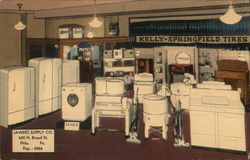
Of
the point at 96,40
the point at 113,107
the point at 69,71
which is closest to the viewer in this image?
the point at 113,107

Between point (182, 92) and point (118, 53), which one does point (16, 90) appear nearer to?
point (182, 92)

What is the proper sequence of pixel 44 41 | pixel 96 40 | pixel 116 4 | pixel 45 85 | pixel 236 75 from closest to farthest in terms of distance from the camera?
pixel 45 85
pixel 236 75
pixel 116 4
pixel 96 40
pixel 44 41

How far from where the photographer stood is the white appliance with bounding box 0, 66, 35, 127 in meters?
2.58

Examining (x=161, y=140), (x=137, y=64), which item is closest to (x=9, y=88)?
(x=161, y=140)

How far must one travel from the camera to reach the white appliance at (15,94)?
2.58 m

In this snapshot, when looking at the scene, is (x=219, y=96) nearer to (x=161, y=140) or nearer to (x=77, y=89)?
(x=161, y=140)

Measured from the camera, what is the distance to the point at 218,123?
6.91ft

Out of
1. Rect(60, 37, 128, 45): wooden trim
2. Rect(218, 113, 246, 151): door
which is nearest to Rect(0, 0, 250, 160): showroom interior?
Rect(218, 113, 246, 151): door

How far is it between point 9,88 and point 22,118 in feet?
1.21

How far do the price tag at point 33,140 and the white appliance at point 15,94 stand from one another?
601 millimetres

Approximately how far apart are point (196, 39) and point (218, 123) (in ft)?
12.9

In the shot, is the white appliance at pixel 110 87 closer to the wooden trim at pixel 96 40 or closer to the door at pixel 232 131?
the door at pixel 232 131

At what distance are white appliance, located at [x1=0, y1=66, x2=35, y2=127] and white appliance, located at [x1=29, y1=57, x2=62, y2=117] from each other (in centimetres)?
16

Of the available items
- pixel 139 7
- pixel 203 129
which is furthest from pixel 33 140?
pixel 139 7
